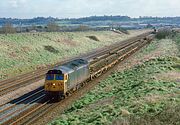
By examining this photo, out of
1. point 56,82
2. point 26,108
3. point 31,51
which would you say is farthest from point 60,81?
point 31,51

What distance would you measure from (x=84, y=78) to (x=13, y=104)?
10.3 metres

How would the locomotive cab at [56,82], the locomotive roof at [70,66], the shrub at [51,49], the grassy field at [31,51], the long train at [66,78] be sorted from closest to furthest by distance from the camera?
1. the locomotive cab at [56,82]
2. the long train at [66,78]
3. the locomotive roof at [70,66]
4. the grassy field at [31,51]
5. the shrub at [51,49]

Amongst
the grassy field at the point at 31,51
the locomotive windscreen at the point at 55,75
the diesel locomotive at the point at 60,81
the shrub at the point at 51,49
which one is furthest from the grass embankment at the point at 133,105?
the shrub at the point at 51,49

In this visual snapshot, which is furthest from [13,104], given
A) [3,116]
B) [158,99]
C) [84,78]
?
[158,99]

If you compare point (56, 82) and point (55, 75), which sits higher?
point (55, 75)

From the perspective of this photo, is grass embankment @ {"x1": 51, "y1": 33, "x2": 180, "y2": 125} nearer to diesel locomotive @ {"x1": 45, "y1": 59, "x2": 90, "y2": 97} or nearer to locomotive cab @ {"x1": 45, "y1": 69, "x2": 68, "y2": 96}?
diesel locomotive @ {"x1": 45, "y1": 59, "x2": 90, "y2": 97}

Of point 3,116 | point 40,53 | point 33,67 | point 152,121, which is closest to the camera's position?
point 152,121

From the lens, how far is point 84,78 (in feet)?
129

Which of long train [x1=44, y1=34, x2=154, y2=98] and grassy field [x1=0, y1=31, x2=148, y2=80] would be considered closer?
long train [x1=44, y1=34, x2=154, y2=98]

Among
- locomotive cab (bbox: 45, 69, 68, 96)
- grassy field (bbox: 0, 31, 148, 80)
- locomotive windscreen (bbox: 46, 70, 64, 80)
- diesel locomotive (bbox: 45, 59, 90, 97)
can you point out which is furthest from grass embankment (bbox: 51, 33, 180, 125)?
grassy field (bbox: 0, 31, 148, 80)

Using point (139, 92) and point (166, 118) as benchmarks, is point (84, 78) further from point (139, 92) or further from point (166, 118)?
point (166, 118)

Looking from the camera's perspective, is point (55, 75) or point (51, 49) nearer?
point (55, 75)

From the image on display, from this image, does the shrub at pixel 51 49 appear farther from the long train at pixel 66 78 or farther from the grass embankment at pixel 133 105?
the grass embankment at pixel 133 105

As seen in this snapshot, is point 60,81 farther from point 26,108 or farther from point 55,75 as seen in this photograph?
point 26,108
